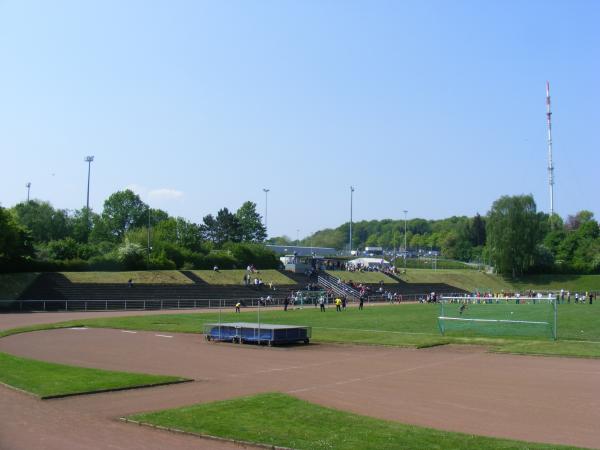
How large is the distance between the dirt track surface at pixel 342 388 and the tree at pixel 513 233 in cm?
8950

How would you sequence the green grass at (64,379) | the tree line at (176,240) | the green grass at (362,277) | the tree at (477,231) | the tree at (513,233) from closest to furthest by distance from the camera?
the green grass at (64,379) → the tree line at (176,240) → the green grass at (362,277) → the tree at (513,233) → the tree at (477,231)

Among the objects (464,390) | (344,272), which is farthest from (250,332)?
(344,272)


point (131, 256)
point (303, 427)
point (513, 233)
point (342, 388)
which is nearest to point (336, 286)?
point (131, 256)

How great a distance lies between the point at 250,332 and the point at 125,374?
37.7ft

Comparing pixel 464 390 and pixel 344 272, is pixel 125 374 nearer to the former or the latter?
pixel 464 390

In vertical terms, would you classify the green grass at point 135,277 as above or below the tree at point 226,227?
below

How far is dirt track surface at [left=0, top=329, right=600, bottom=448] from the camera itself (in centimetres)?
1440

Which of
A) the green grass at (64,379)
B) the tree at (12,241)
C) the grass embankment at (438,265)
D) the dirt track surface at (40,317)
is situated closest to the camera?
the green grass at (64,379)

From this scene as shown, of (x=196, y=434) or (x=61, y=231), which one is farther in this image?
(x=61, y=231)

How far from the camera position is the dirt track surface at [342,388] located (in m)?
14.4

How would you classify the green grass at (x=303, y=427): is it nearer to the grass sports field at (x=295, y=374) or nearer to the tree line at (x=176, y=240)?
the grass sports field at (x=295, y=374)

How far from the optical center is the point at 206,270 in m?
82.5

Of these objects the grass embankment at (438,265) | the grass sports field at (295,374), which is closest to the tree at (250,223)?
the grass embankment at (438,265)

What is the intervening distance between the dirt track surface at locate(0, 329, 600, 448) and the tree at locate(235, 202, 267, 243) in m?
114
